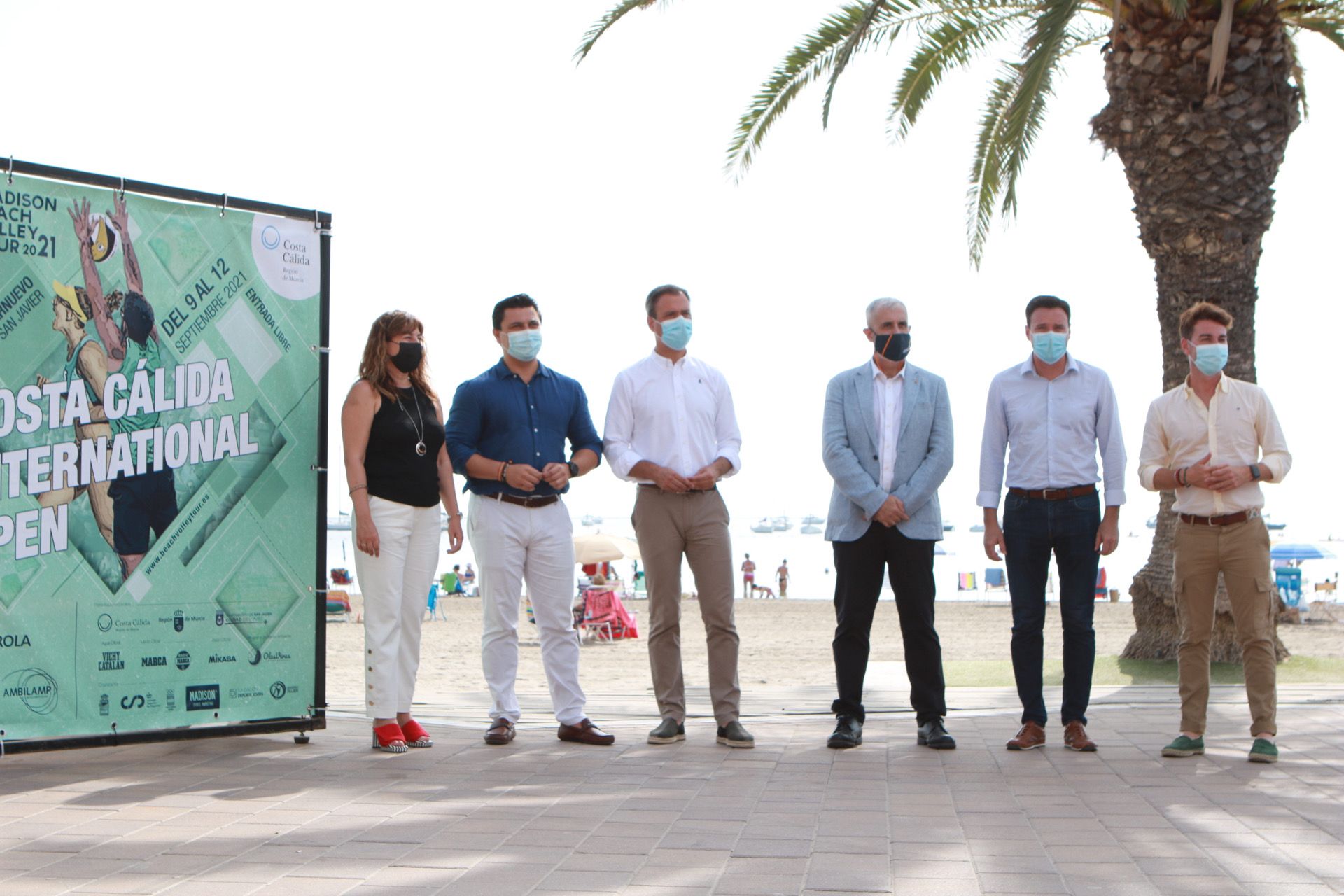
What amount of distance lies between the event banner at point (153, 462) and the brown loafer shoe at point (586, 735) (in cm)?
135

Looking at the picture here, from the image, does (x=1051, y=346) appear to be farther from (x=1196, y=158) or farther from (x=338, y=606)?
(x=338, y=606)

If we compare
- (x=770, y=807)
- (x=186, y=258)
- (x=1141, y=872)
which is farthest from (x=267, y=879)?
(x=186, y=258)

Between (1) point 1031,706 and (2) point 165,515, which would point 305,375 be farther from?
(1) point 1031,706

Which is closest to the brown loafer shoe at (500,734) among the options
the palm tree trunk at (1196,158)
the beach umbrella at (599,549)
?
the palm tree trunk at (1196,158)

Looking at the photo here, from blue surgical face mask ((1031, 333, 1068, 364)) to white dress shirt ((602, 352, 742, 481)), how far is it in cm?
158

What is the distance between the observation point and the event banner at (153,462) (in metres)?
5.61

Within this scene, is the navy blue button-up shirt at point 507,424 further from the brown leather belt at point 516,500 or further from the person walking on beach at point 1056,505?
the person walking on beach at point 1056,505

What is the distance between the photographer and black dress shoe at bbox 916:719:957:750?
240 inches

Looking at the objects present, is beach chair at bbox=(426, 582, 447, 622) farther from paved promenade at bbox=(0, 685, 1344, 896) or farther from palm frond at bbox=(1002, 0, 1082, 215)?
paved promenade at bbox=(0, 685, 1344, 896)

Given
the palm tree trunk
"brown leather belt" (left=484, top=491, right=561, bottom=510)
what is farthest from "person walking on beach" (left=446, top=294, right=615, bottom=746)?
the palm tree trunk

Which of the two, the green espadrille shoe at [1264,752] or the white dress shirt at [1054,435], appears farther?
the white dress shirt at [1054,435]

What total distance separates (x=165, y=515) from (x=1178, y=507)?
188 inches

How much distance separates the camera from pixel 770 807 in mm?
4695

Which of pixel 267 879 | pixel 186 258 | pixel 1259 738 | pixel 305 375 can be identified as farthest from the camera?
pixel 305 375
